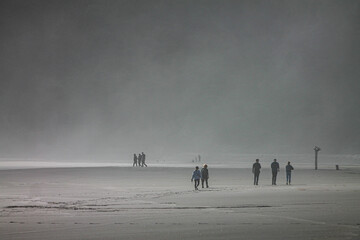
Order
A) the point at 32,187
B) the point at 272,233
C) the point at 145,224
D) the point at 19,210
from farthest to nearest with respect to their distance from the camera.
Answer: the point at 32,187, the point at 19,210, the point at 145,224, the point at 272,233

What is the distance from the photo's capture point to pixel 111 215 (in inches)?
788

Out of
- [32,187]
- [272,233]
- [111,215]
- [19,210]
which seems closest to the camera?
[272,233]

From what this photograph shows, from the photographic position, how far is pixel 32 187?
33.3 metres

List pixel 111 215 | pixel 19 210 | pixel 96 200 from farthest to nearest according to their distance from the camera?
pixel 96 200 < pixel 19 210 < pixel 111 215

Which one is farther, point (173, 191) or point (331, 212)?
point (173, 191)

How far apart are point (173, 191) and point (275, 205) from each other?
892 centimetres

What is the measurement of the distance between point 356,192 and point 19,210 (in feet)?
54.3

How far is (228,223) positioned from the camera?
711 inches

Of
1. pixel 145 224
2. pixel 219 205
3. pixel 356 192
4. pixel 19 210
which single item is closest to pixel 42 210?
pixel 19 210

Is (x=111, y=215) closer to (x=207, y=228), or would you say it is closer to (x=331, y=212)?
(x=207, y=228)

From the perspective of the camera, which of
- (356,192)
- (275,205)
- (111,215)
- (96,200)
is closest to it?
(111,215)

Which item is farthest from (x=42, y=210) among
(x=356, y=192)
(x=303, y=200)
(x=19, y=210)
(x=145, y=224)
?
(x=356, y=192)

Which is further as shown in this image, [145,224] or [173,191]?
[173,191]

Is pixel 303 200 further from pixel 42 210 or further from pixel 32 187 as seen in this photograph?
pixel 32 187
